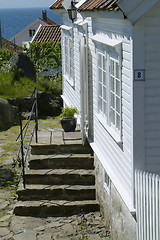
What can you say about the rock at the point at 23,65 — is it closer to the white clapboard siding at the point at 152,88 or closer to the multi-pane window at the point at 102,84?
the multi-pane window at the point at 102,84

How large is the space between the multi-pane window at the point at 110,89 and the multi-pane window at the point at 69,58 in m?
4.58

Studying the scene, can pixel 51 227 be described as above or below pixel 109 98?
below

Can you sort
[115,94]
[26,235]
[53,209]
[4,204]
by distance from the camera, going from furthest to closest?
[4,204] → [53,209] → [26,235] → [115,94]

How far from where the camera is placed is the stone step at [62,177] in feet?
33.2

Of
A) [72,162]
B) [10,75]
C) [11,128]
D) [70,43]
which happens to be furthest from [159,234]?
[10,75]

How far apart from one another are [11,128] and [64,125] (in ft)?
15.2

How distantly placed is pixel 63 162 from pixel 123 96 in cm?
404

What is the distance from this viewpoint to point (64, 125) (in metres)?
11.8

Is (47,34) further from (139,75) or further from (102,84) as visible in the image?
(139,75)

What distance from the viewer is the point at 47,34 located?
35125mm

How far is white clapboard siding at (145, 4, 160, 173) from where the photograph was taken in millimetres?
6039

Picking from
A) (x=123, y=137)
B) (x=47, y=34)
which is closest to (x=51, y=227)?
(x=123, y=137)

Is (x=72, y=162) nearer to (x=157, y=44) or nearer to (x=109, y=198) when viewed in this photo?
(x=109, y=198)

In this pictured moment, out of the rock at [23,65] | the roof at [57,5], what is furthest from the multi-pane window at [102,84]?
the rock at [23,65]
